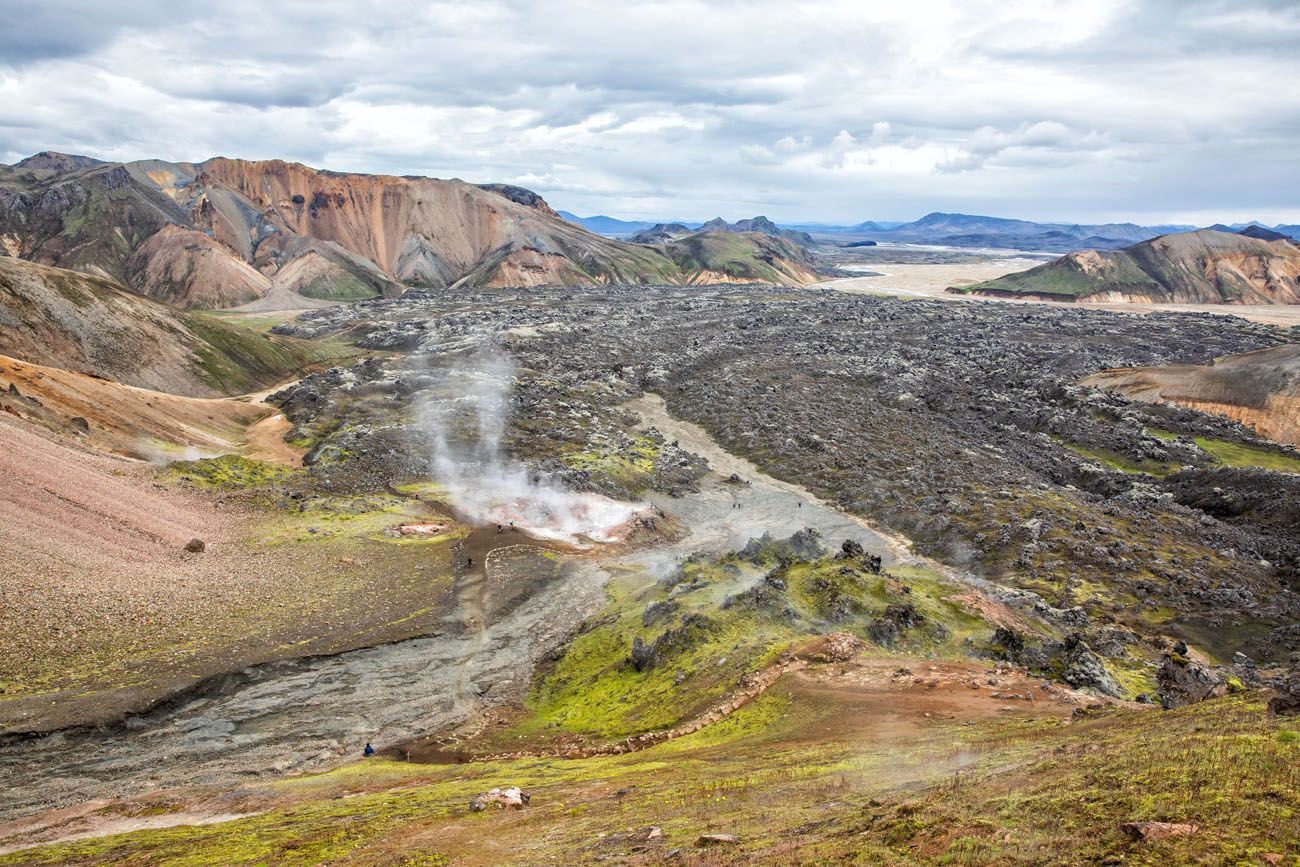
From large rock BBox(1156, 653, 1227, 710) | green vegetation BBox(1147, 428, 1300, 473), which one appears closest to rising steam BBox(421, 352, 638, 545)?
large rock BBox(1156, 653, 1227, 710)

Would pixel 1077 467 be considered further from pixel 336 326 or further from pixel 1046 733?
pixel 336 326

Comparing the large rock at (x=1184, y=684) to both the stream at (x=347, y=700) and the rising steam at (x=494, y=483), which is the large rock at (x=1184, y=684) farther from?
the rising steam at (x=494, y=483)

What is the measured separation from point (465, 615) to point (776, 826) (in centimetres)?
3030

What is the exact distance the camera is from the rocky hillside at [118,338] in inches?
3310

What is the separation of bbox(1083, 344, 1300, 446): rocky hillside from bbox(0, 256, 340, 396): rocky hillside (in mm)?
109383

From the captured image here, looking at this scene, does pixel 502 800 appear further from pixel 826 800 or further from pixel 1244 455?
pixel 1244 455

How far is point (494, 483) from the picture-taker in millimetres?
65125

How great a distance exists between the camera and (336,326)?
144m

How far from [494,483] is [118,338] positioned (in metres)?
57.7

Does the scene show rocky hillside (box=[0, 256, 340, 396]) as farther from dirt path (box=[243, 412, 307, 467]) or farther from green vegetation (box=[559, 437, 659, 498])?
green vegetation (box=[559, 437, 659, 498])

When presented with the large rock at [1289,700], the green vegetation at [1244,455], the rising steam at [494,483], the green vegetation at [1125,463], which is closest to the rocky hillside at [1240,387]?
the green vegetation at [1244,455]

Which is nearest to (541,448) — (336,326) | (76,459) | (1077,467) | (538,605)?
(538,605)

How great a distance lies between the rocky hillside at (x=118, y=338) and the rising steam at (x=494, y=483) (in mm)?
31847

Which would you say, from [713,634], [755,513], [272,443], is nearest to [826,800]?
[713,634]
